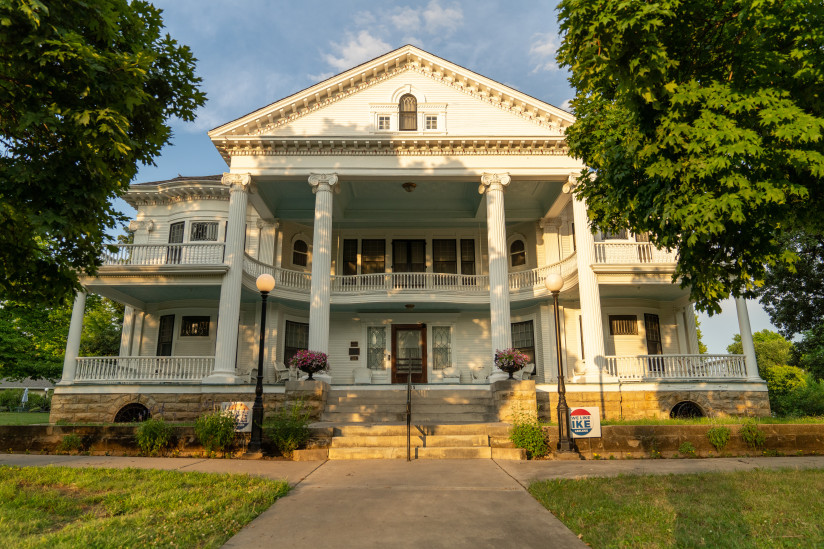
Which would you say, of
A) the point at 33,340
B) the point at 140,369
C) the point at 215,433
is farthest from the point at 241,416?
the point at 33,340

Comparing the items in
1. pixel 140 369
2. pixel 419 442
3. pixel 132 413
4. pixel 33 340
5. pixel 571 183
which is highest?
pixel 571 183

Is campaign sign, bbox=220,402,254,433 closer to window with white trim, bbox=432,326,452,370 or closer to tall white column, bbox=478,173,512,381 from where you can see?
Result: tall white column, bbox=478,173,512,381

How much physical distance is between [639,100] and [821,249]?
68.4 ft

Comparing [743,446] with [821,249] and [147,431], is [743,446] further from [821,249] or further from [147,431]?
[821,249]

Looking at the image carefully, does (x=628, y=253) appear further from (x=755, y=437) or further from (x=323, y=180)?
(x=323, y=180)

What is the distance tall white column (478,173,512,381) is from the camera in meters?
15.9

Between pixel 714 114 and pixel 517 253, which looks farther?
pixel 517 253

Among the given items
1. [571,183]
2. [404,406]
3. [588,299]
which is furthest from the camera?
[571,183]

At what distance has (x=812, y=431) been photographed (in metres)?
10.0

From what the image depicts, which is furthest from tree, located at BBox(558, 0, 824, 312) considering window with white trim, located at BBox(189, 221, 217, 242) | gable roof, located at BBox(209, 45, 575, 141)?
window with white trim, located at BBox(189, 221, 217, 242)

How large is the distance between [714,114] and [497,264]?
10.2 m

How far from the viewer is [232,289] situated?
1634 cm

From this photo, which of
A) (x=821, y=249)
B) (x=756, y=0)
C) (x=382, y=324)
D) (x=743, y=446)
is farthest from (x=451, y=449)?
(x=821, y=249)

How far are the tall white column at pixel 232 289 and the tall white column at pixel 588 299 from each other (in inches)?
436
